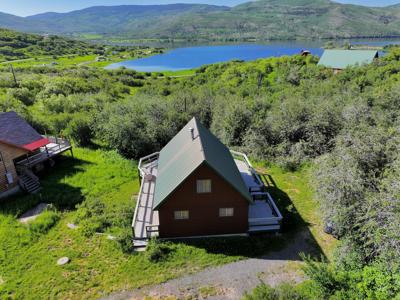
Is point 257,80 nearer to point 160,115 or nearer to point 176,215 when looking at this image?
point 160,115

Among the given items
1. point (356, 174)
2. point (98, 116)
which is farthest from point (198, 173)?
point (98, 116)

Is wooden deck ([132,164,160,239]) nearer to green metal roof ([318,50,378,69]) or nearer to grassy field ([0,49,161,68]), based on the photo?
green metal roof ([318,50,378,69])

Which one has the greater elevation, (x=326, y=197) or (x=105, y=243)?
(x=326, y=197)

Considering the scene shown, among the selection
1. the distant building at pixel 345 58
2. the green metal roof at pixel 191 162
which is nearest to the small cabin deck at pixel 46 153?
the green metal roof at pixel 191 162

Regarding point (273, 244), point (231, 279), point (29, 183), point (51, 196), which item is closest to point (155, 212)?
point (231, 279)

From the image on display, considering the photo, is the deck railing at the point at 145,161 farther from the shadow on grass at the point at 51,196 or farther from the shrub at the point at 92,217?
the shadow on grass at the point at 51,196

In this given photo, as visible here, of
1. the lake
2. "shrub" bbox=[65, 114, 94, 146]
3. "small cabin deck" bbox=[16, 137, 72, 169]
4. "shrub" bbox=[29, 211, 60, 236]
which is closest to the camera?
"shrub" bbox=[29, 211, 60, 236]

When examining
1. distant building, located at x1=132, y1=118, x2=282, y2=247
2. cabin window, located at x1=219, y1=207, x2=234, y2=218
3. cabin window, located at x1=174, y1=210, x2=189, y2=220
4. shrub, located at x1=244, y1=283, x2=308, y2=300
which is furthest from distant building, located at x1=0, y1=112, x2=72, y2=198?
shrub, located at x1=244, y1=283, x2=308, y2=300
